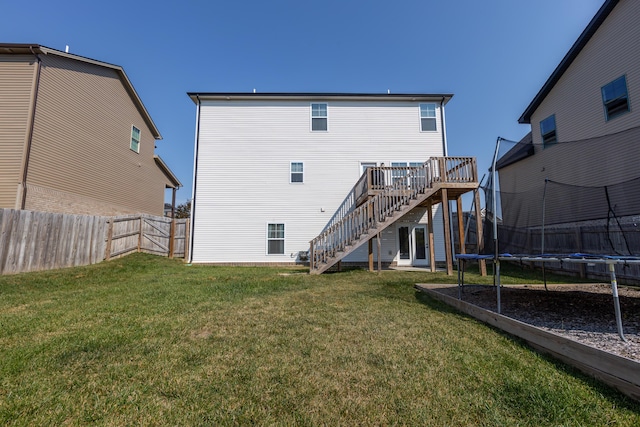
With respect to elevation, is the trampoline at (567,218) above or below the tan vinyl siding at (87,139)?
below

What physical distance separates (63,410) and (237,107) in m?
12.6

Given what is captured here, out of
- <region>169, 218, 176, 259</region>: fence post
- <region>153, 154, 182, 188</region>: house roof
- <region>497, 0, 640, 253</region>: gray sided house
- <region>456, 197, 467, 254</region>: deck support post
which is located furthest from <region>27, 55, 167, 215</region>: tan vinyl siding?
<region>497, 0, 640, 253</region>: gray sided house

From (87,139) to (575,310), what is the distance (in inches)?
619

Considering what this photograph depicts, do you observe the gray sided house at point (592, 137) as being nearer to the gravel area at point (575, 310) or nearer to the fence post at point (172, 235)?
the gravel area at point (575, 310)

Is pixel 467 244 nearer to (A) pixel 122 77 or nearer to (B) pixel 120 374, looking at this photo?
(B) pixel 120 374

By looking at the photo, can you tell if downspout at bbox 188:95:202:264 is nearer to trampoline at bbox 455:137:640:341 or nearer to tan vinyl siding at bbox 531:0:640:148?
trampoline at bbox 455:137:640:341

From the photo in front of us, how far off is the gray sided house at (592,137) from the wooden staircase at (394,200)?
2.05 meters

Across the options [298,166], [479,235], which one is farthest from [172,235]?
[479,235]

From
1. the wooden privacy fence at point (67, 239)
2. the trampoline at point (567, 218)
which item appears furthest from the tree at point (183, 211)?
the trampoline at point (567, 218)

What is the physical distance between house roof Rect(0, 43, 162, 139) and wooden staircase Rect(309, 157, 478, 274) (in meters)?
11.3

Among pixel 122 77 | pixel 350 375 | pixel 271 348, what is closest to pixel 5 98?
pixel 122 77

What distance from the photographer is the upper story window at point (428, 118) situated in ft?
41.6

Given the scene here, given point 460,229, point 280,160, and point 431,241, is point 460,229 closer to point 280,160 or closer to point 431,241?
point 431,241

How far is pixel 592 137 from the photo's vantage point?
998cm
